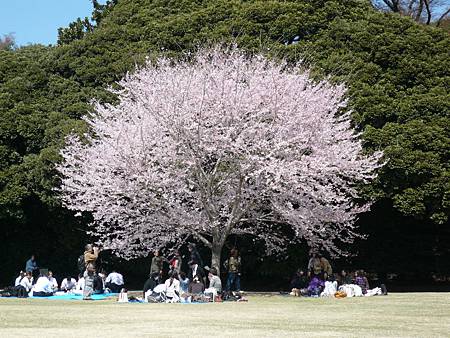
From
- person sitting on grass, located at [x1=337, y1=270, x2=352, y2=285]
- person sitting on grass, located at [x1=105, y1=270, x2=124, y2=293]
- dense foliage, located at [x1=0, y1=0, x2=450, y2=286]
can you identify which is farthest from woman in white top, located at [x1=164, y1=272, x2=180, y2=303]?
dense foliage, located at [x1=0, y1=0, x2=450, y2=286]

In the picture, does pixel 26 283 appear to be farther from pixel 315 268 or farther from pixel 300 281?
pixel 315 268

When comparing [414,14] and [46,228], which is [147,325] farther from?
[414,14]

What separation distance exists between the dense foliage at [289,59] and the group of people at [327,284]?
8.83 ft

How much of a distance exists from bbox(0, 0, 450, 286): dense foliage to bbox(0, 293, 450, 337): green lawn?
646cm

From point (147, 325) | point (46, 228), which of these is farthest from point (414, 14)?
point (147, 325)

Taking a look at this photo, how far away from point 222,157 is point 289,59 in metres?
6.43

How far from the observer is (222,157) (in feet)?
71.6

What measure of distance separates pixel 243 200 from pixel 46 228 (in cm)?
1020

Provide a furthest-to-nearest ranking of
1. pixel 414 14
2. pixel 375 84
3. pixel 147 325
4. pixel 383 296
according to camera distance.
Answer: pixel 414 14 → pixel 375 84 → pixel 383 296 → pixel 147 325

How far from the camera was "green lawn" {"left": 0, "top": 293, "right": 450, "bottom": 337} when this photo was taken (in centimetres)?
1134

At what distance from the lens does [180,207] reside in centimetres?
2231

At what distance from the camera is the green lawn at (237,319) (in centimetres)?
1134

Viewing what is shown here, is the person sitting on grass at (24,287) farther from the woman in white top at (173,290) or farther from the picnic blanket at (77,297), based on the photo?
the woman in white top at (173,290)

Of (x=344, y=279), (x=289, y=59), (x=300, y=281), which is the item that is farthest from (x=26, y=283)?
(x=289, y=59)
